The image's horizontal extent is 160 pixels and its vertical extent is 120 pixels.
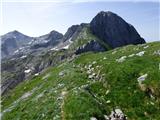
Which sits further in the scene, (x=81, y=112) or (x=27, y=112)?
(x=27, y=112)

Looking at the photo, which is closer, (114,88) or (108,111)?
(108,111)

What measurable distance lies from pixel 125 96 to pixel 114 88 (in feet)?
9.96

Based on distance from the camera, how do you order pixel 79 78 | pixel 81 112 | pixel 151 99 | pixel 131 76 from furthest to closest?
pixel 79 78 → pixel 131 76 → pixel 151 99 → pixel 81 112

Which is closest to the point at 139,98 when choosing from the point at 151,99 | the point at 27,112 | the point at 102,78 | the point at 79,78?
the point at 151,99

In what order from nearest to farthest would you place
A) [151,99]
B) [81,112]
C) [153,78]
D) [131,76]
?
[81,112], [151,99], [153,78], [131,76]

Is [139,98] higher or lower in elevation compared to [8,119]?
higher

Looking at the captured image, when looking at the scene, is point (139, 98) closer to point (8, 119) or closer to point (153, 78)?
point (153, 78)

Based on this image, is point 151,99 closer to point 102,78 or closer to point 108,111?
point 108,111

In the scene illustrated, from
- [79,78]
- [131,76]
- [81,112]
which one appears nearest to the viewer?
[81,112]

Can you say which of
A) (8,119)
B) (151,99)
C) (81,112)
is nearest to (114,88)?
(151,99)

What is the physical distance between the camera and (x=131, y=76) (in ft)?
162

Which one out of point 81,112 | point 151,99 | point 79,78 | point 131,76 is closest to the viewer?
point 81,112

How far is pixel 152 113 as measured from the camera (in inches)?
1596

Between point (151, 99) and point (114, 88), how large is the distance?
6.27 metres
